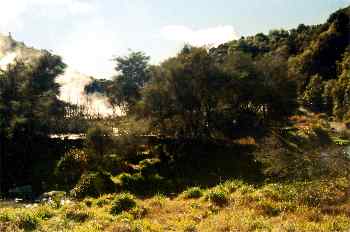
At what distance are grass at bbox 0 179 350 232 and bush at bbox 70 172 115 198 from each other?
3.95 meters

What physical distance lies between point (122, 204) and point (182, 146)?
62.6 feet

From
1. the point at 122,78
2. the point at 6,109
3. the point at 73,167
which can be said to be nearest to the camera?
the point at 73,167

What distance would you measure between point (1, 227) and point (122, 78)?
5212 centimetres

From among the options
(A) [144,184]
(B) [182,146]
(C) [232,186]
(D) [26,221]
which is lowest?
(A) [144,184]

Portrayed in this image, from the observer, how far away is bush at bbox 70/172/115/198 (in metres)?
31.5

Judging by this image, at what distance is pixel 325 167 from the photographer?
26.2 metres

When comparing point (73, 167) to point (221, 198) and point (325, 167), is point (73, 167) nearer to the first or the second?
point (221, 198)

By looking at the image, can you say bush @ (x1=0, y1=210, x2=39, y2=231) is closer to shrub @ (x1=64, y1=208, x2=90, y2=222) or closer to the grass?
the grass

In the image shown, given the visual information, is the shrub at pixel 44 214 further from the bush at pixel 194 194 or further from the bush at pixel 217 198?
the bush at pixel 194 194

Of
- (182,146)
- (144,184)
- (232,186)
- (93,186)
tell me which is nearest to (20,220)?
(93,186)

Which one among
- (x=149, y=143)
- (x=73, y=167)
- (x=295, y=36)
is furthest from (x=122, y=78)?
(x=295, y=36)

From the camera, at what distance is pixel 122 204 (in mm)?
24734

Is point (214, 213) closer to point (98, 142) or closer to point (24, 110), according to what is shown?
point (98, 142)

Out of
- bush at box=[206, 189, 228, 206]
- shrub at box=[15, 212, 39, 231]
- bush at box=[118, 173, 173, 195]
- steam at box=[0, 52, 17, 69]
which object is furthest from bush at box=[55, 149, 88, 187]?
steam at box=[0, 52, 17, 69]
